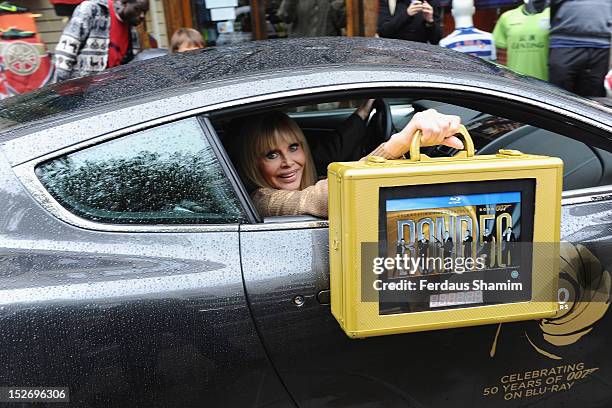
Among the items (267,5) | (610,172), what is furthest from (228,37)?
(610,172)

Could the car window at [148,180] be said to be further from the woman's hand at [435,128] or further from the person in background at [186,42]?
the person in background at [186,42]

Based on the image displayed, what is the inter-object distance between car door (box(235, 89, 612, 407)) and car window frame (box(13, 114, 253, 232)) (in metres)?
0.09

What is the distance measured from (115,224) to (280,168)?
2.32ft

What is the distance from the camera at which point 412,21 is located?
5.41 meters

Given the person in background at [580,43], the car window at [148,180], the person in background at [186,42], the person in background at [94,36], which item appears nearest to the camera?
the car window at [148,180]

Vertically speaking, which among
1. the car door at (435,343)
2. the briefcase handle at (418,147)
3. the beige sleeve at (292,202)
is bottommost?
the car door at (435,343)

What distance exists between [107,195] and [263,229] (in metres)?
0.42

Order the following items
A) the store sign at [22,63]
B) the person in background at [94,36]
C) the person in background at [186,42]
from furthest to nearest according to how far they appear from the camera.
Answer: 1. the store sign at [22,63]
2. the person in background at [186,42]
3. the person in background at [94,36]

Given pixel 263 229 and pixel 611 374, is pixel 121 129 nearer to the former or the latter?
pixel 263 229

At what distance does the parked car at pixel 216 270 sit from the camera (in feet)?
5.56

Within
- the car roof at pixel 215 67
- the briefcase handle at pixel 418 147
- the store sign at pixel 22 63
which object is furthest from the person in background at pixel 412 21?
the briefcase handle at pixel 418 147

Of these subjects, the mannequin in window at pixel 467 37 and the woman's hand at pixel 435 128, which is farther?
the mannequin in window at pixel 467 37

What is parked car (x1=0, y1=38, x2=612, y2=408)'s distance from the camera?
169cm

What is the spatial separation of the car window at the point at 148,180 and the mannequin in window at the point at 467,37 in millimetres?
3989
